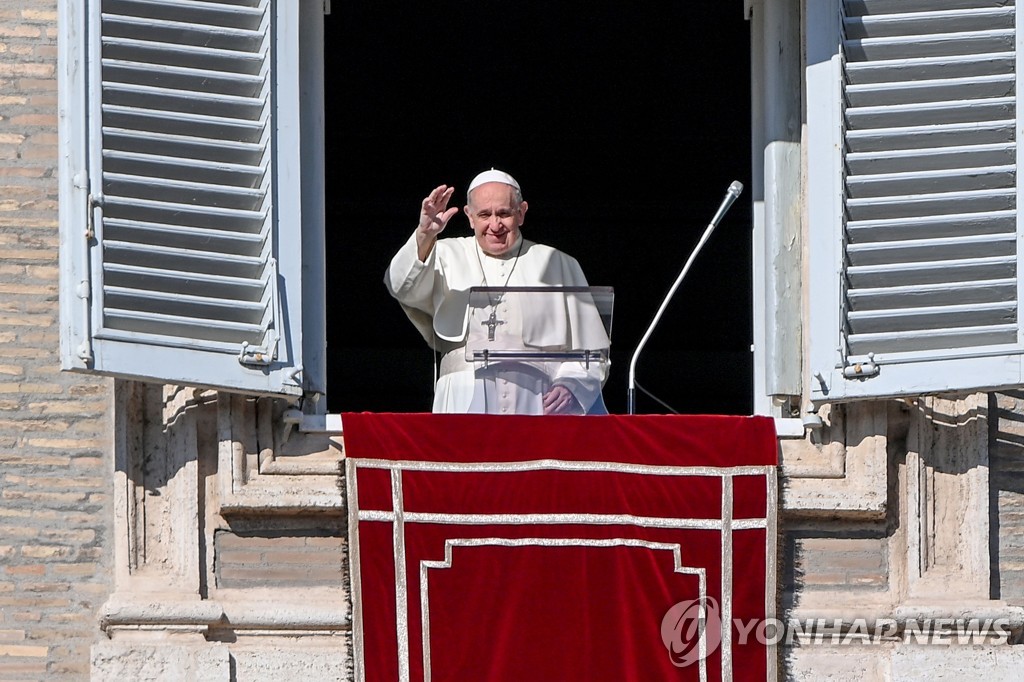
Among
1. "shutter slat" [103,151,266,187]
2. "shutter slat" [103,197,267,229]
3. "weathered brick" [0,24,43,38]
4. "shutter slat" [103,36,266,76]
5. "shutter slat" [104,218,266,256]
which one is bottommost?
"shutter slat" [104,218,266,256]

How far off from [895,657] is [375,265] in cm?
528

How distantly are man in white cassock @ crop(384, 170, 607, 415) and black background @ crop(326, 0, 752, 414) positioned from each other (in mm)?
3217

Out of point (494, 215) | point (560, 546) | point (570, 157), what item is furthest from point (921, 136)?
point (570, 157)

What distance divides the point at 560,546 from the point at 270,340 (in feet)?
3.13

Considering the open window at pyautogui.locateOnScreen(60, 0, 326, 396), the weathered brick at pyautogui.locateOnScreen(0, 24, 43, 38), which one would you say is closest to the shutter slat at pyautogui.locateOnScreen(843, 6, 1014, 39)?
the open window at pyautogui.locateOnScreen(60, 0, 326, 396)

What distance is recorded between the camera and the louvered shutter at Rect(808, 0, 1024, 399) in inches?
272

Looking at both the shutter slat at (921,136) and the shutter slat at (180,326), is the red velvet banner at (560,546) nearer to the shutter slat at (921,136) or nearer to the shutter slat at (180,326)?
the shutter slat at (180,326)

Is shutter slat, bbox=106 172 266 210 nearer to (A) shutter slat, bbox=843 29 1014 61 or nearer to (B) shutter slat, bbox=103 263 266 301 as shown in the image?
(B) shutter slat, bbox=103 263 266 301

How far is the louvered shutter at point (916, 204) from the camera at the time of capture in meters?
6.91

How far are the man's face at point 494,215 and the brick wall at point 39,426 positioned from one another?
1.22 m

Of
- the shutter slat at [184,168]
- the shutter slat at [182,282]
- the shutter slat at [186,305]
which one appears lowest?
the shutter slat at [186,305]

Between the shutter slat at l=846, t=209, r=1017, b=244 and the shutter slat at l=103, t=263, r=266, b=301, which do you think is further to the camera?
A: the shutter slat at l=846, t=209, r=1017, b=244

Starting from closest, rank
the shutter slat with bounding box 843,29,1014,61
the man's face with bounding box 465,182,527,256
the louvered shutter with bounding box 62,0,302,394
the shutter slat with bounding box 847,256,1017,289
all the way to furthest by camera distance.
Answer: the louvered shutter with bounding box 62,0,302,394
the shutter slat with bounding box 847,256,1017,289
the shutter slat with bounding box 843,29,1014,61
the man's face with bounding box 465,182,527,256

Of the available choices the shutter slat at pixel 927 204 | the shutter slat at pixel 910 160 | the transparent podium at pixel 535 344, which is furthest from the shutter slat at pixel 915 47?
the transparent podium at pixel 535 344
